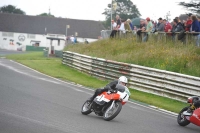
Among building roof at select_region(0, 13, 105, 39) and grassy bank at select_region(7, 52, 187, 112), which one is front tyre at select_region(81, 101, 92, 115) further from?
building roof at select_region(0, 13, 105, 39)

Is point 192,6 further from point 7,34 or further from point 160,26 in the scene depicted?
point 7,34

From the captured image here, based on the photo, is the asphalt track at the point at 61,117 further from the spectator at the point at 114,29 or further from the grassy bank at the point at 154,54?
the spectator at the point at 114,29

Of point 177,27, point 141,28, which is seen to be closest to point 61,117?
point 177,27

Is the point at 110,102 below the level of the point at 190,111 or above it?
above

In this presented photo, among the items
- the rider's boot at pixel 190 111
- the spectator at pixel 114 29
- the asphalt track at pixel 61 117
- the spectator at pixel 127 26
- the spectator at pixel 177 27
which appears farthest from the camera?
the spectator at pixel 114 29

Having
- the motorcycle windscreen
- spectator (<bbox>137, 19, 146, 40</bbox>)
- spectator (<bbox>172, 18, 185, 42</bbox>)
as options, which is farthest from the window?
the motorcycle windscreen

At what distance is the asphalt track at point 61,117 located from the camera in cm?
1023

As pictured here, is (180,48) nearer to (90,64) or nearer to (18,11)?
(90,64)

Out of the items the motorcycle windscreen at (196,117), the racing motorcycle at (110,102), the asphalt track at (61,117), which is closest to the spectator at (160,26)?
the asphalt track at (61,117)

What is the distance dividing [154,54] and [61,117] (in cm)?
1248

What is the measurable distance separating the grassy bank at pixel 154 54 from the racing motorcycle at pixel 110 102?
→ 25.0 feet

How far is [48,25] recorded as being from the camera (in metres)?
102

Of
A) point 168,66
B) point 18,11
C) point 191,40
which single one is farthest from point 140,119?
point 18,11

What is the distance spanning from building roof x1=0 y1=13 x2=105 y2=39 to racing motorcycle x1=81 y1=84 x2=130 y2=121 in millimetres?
87089
